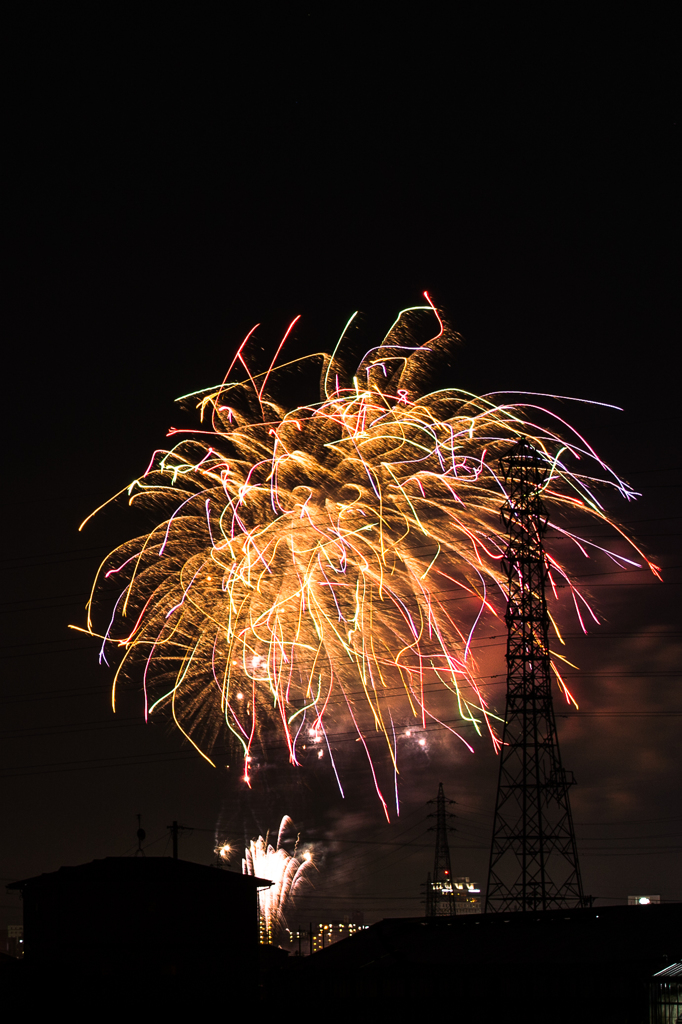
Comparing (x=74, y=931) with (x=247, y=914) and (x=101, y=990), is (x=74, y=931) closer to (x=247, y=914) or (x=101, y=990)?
(x=247, y=914)

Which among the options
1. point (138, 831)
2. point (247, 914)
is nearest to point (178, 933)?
Answer: point (247, 914)

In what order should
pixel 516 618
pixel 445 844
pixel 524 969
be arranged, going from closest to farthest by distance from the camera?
pixel 524 969 → pixel 516 618 → pixel 445 844

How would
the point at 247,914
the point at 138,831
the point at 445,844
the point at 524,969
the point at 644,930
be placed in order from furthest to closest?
the point at 445,844
the point at 138,831
the point at 247,914
the point at 644,930
the point at 524,969

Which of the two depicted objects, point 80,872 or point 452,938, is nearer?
point 452,938

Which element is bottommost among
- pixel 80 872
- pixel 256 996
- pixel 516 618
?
pixel 256 996

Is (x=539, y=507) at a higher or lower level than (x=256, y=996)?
higher

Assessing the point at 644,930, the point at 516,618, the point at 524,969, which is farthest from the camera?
the point at 516,618

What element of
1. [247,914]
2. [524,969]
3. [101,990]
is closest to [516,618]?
[524,969]

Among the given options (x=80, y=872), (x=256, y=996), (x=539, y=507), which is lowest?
(x=256, y=996)

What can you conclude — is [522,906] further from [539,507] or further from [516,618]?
[539,507]
